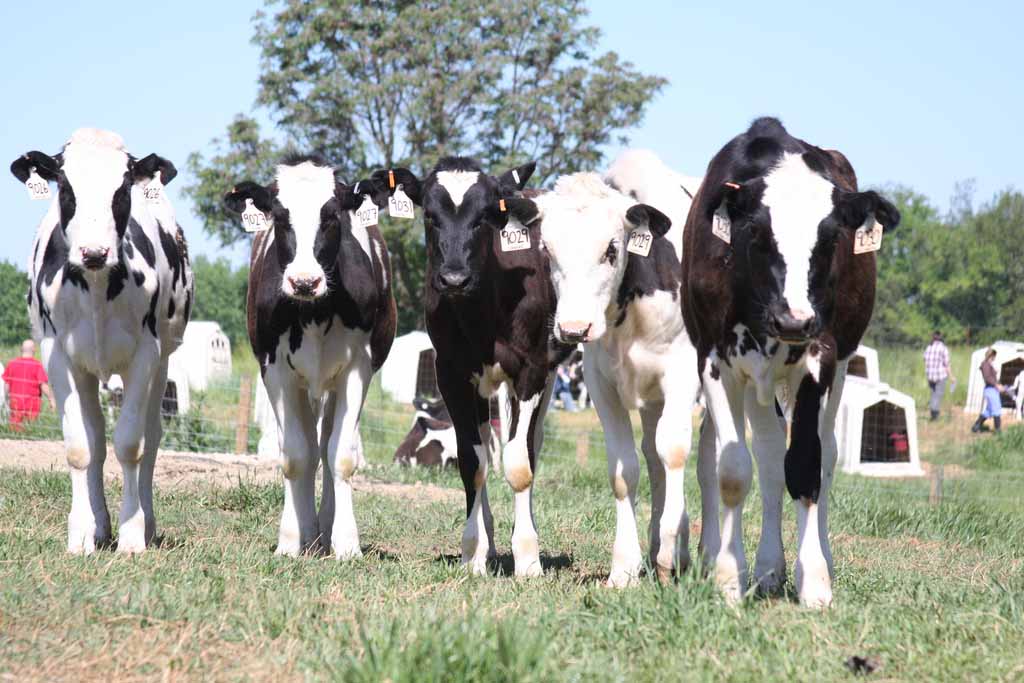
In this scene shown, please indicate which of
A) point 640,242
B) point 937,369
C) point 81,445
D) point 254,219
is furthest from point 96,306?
point 937,369

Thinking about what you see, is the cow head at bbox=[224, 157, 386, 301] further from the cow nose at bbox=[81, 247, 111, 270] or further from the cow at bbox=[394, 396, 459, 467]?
the cow at bbox=[394, 396, 459, 467]

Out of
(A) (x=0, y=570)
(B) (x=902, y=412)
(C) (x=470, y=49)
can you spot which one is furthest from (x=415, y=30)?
(A) (x=0, y=570)

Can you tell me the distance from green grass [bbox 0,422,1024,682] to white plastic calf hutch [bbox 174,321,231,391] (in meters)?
25.7

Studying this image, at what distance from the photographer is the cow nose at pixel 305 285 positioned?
7.90 metres

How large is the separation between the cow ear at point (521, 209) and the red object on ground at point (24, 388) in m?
10.2

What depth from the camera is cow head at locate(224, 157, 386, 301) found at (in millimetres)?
7984

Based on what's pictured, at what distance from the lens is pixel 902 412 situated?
81.0ft

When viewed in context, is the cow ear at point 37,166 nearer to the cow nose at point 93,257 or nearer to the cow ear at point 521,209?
the cow nose at point 93,257

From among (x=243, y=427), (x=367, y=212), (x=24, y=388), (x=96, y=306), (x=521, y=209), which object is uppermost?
(x=367, y=212)

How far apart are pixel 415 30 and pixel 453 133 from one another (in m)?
3.35

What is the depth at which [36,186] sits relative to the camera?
840 centimetres

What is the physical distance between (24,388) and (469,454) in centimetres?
1066

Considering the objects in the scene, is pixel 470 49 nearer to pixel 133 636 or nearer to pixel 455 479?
pixel 455 479

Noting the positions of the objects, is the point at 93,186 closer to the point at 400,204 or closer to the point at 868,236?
the point at 400,204
